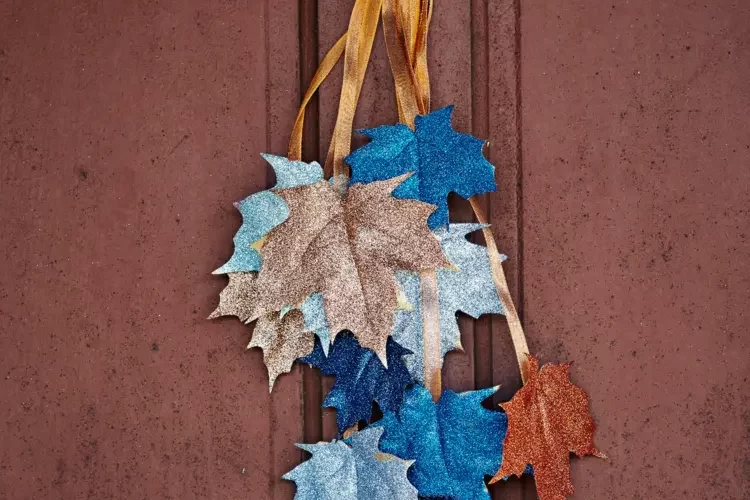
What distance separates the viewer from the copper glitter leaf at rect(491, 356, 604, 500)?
67 centimetres

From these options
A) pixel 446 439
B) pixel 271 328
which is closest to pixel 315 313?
pixel 271 328

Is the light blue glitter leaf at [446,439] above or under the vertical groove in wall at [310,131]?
under

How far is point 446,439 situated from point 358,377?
89 mm

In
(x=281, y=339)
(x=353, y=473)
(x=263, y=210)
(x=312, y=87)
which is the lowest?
(x=353, y=473)

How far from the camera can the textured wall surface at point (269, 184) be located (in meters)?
0.73

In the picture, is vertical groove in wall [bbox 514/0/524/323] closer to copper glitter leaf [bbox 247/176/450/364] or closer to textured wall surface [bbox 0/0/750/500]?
textured wall surface [bbox 0/0/750/500]

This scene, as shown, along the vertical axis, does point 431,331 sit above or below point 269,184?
below

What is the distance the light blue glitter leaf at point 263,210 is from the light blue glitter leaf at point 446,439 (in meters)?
0.18

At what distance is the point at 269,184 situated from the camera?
74 centimetres

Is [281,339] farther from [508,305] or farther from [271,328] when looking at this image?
[508,305]

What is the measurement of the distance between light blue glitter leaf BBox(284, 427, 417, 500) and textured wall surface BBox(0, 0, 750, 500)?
0.13 feet

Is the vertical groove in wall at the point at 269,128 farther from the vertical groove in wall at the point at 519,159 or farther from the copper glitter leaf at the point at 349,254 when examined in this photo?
the vertical groove in wall at the point at 519,159

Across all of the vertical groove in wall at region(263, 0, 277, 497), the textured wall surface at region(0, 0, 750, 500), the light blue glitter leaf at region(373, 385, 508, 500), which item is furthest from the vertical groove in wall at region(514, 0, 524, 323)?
the vertical groove in wall at region(263, 0, 277, 497)

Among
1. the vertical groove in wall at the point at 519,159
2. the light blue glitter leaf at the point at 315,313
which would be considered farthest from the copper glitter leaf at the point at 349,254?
the vertical groove in wall at the point at 519,159
